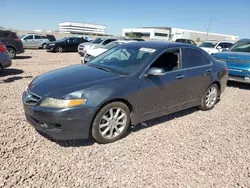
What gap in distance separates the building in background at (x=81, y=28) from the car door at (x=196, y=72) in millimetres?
109223

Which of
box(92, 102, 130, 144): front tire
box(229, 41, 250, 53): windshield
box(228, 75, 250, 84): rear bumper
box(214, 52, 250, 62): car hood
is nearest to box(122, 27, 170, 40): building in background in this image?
box(229, 41, 250, 53): windshield

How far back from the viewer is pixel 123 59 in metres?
3.92

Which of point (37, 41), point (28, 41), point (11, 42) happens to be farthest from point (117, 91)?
point (37, 41)

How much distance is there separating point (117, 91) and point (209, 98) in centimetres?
278

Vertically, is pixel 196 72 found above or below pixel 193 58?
below

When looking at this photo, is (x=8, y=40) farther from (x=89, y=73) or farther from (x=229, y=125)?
(x=229, y=125)

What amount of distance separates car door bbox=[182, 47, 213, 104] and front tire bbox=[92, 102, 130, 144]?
1.57 metres

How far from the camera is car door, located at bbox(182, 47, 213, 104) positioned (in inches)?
163

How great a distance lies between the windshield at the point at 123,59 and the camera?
11.5 feet

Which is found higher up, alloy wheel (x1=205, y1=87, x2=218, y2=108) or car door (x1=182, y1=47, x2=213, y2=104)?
car door (x1=182, y1=47, x2=213, y2=104)

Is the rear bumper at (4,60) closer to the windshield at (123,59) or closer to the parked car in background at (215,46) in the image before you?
the windshield at (123,59)

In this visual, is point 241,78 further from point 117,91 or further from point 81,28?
point 81,28

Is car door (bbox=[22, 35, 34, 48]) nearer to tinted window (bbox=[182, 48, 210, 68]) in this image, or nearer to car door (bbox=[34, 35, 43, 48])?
car door (bbox=[34, 35, 43, 48])

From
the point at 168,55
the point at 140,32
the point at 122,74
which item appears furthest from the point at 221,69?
the point at 140,32
